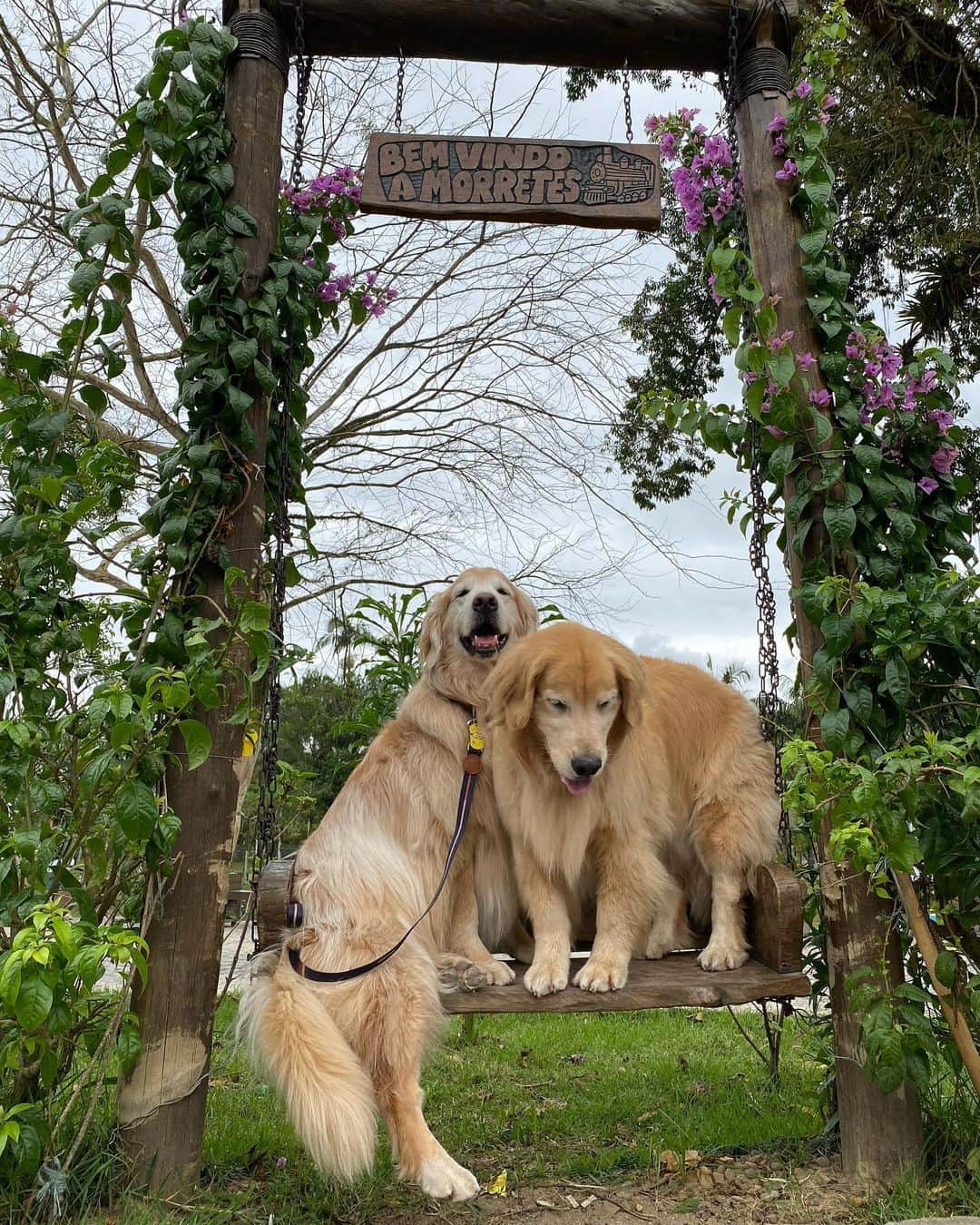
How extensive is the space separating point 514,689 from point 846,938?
58.6 inches

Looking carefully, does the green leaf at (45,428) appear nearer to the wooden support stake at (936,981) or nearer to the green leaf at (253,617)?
the green leaf at (253,617)

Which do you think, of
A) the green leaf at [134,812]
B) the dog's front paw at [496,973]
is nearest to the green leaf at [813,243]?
the dog's front paw at [496,973]

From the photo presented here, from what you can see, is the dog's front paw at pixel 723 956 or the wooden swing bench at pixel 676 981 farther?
the dog's front paw at pixel 723 956

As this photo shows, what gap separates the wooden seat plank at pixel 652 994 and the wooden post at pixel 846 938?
251mm

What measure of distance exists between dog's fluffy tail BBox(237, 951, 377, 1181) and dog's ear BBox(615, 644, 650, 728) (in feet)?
4.88

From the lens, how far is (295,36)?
148 inches

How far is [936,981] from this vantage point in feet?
10.6

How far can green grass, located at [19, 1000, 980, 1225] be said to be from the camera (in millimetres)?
3287

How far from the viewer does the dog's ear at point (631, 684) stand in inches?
142

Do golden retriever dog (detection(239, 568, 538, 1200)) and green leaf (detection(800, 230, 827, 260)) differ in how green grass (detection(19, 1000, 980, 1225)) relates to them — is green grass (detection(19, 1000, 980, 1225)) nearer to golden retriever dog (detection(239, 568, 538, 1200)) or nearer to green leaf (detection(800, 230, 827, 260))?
golden retriever dog (detection(239, 568, 538, 1200))

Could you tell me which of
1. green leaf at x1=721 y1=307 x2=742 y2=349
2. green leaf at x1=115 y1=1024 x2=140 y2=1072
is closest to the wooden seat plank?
green leaf at x1=115 y1=1024 x2=140 y2=1072

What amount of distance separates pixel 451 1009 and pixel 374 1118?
0.41 m

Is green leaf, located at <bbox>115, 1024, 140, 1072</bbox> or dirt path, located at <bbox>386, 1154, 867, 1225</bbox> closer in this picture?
green leaf, located at <bbox>115, 1024, 140, 1072</bbox>

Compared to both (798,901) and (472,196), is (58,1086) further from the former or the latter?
(472,196)
